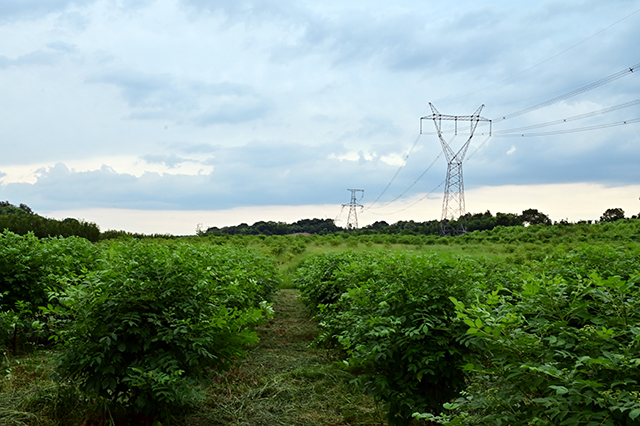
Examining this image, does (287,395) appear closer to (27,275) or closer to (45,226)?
(27,275)

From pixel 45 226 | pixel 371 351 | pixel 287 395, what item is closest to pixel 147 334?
A: pixel 371 351

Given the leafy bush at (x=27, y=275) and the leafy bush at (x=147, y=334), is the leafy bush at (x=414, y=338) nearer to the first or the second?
the leafy bush at (x=147, y=334)

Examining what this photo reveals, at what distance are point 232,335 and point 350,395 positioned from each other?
2.10 metres

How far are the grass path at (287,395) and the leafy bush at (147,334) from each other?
3.27ft

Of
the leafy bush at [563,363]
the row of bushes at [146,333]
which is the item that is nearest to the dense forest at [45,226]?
the row of bushes at [146,333]

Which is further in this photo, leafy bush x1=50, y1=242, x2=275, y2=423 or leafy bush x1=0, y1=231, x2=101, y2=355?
leafy bush x1=0, y1=231, x2=101, y2=355

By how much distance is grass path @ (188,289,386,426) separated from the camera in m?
4.69

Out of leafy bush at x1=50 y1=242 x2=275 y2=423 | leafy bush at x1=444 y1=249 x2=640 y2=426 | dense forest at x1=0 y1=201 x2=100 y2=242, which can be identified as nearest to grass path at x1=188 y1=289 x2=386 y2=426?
leafy bush at x1=50 y1=242 x2=275 y2=423

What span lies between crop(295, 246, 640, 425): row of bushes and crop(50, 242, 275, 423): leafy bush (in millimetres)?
1211

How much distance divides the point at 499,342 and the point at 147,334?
2603mm

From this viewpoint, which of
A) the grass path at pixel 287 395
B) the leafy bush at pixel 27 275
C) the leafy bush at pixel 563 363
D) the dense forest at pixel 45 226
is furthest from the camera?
the dense forest at pixel 45 226

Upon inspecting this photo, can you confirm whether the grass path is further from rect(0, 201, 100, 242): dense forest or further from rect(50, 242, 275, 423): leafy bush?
rect(0, 201, 100, 242): dense forest

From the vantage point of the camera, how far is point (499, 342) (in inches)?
104

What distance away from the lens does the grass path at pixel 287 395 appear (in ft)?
15.4
